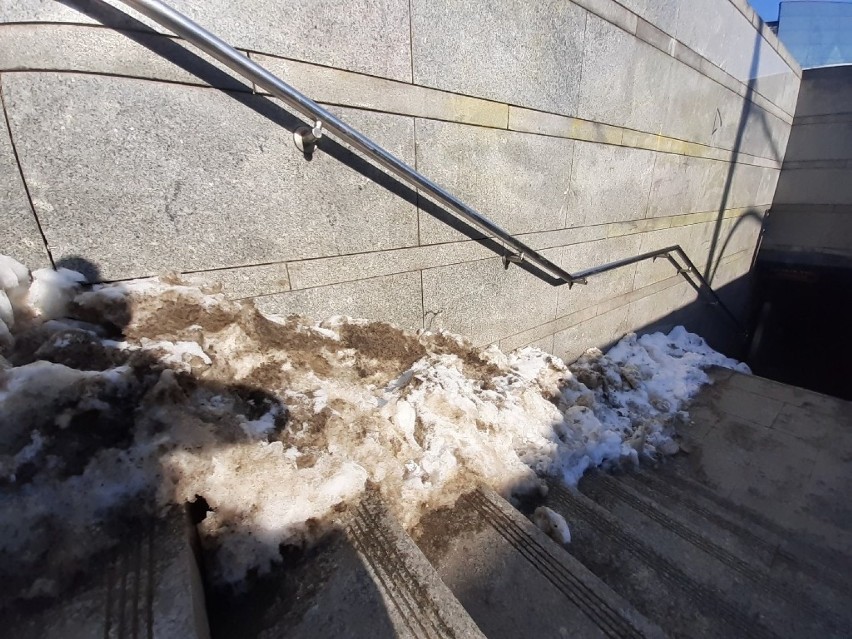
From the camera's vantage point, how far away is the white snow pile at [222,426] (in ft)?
3.57

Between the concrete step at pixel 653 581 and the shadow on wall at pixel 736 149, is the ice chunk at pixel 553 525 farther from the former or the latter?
the shadow on wall at pixel 736 149

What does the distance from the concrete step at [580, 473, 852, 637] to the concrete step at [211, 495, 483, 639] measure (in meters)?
1.61

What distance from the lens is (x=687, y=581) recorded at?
1.80 meters

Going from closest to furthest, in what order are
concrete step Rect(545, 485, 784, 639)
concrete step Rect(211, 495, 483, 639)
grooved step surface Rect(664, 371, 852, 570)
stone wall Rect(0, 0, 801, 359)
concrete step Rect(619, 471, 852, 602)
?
1. concrete step Rect(211, 495, 483, 639)
2. stone wall Rect(0, 0, 801, 359)
3. concrete step Rect(545, 485, 784, 639)
4. concrete step Rect(619, 471, 852, 602)
5. grooved step surface Rect(664, 371, 852, 570)

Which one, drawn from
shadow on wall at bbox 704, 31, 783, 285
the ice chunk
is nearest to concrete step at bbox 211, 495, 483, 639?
the ice chunk

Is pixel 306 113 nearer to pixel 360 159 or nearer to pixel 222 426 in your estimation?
pixel 360 159

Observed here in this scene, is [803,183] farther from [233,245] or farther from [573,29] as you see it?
[233,245]

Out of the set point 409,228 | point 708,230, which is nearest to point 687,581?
point 409,228

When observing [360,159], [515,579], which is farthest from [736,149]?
[515,579]

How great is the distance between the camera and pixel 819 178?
26.0ft

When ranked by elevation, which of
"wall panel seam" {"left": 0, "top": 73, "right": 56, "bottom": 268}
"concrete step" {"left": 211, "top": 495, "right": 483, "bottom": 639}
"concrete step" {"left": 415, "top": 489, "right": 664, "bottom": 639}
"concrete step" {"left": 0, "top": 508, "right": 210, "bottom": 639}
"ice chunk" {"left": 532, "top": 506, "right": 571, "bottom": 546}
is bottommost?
"ice chunk" {"left": 532, "top": 506, "right": 571, "bottom": 546}

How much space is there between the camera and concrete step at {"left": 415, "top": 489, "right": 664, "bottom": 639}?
47.9 inches

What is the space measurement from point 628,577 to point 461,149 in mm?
2843

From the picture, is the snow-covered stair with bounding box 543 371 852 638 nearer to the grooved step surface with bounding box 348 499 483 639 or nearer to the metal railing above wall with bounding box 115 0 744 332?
the grooved step surface with bounding box 348 499 483 639
